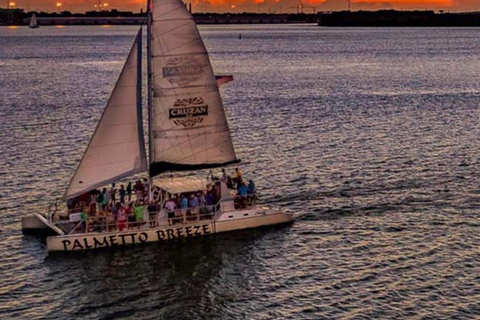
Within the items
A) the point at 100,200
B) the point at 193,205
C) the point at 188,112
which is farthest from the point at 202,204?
the point at 100,200

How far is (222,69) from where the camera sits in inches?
6220

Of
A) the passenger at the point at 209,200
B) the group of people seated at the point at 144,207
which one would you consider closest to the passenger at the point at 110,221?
the group of people seated at the point at 144,207

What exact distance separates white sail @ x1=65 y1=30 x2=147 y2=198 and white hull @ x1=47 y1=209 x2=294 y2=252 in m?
2.49

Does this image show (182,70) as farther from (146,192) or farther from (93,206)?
(93,206)

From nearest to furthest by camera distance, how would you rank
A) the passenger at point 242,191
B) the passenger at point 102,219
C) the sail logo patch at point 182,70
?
the passenger at point 102,219 < the sail logo patch at point 182,70 < the passenger at point 242,191

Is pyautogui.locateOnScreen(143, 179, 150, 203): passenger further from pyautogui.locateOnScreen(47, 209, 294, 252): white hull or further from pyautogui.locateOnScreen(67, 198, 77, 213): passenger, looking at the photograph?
pyautogui.locateOnScreen(67, 198, 77, 213): passenger

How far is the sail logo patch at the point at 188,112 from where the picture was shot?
41.8 meters

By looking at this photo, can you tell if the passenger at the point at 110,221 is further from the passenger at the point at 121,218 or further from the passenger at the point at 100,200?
the passenger at the point at 100,200

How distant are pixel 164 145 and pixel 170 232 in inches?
167

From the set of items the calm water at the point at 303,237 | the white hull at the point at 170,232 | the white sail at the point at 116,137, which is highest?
the white sail at the point at 116,137

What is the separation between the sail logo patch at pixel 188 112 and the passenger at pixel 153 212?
414cm

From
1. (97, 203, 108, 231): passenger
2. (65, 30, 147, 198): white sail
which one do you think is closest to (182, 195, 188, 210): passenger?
(65, 30, 147, 198): white sail

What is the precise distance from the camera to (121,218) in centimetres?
4003

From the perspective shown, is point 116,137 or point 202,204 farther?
point 202,204
